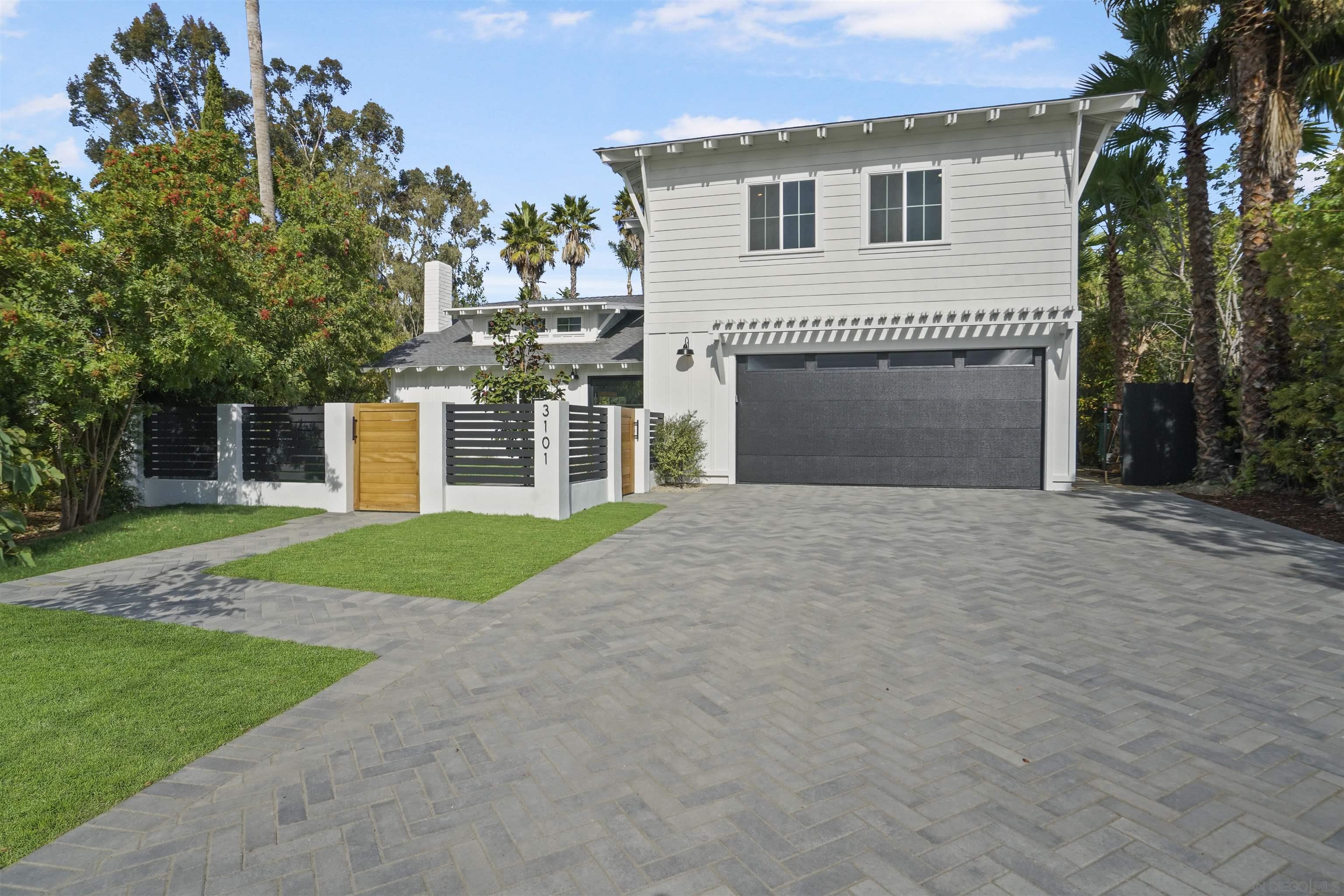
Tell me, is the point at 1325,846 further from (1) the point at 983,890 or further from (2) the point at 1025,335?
(2) the point at 1025,335

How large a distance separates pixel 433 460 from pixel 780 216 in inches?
321

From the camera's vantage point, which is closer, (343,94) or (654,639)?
(654,639)

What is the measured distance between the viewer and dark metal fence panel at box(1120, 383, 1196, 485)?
12617 mm

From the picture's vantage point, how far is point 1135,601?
5.40 m

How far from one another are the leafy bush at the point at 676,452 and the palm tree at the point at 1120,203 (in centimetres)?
792

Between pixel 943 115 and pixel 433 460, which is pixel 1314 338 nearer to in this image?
pixel 943 115

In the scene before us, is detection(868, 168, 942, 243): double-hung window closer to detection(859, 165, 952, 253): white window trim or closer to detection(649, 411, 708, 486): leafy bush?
detection(859, 165, 952, 253): white window trim

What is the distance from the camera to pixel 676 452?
522 inches

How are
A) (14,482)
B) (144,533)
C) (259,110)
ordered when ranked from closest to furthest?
(14,482)
(144,533)
(259,110)

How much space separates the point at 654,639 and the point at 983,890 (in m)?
2.64

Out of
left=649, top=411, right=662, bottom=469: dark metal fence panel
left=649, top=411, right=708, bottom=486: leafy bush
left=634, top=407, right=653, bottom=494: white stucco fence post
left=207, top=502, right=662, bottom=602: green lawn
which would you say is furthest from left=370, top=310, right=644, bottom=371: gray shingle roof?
left=207, top=502, right=662, bottom=602: green lawn

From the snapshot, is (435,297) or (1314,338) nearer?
(1314,338)

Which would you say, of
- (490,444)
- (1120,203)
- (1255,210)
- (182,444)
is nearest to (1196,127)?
(1255,210)

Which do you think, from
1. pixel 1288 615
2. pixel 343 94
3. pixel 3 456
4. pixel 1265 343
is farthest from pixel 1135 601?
pixel 343 94
